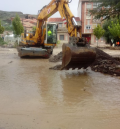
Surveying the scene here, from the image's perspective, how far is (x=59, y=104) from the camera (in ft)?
14.1

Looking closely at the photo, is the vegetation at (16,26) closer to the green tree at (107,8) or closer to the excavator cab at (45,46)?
the excavator cab at (45,46)

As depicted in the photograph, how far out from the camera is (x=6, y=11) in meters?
95.1

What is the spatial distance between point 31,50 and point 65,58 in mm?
6797

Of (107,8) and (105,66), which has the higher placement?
(107,8)

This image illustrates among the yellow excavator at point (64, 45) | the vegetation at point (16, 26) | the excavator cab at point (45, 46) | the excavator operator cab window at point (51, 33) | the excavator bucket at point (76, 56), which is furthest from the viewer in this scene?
the vegetation at point (16, 26)

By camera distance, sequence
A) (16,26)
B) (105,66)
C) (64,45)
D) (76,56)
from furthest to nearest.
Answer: (16,26)
(105,66)
(64,45)
(76,56)

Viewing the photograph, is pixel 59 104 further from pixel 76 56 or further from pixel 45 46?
pixel 45 46

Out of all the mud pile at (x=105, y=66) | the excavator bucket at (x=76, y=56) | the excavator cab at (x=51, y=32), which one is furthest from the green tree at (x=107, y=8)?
the excavator bucket at (x=76, y=56)

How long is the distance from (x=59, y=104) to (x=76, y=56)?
2.88 metres

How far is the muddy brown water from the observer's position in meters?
3.32

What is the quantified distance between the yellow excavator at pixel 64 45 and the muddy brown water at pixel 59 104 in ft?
3.07

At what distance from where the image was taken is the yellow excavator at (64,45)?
693 centimetres

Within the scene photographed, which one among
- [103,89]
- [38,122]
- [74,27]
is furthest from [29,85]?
[74,27]

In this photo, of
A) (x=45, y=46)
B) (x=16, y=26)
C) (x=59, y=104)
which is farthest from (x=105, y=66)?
(x=16, y=26)
